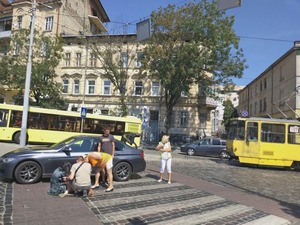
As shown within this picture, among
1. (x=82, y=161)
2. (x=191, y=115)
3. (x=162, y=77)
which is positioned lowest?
(x=82, y=161)

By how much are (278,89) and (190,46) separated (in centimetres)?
2066

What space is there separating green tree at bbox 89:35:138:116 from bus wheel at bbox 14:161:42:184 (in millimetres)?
26880

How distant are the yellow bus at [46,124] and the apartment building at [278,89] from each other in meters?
13.8

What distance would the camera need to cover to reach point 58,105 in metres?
37.6

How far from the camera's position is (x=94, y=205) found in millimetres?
7688

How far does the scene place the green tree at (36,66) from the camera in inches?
1383

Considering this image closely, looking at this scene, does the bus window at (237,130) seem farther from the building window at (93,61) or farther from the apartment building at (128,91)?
the building window at (93,61)

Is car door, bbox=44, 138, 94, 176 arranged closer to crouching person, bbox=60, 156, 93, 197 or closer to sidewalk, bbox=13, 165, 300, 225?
sidewalk, bbox=13, 165, 300, 225

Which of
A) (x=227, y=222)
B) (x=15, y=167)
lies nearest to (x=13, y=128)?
(x=15, y=167)

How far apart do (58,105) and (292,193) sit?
99.6ft

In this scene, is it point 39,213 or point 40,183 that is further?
point 40,183

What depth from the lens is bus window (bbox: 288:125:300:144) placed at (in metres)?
19.9

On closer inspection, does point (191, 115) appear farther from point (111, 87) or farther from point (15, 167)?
point (15, 167)

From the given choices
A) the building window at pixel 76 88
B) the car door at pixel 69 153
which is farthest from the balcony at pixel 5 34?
the car door at pixel 69 153
